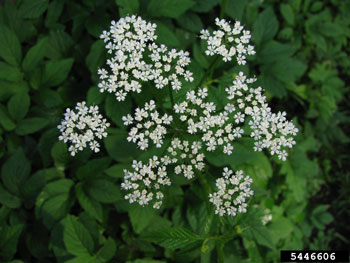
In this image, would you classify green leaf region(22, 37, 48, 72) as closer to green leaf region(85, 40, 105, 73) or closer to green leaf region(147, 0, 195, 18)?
green leaf region(85, 40, 105, 73)

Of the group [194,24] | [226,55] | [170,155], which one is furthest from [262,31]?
[170,155]

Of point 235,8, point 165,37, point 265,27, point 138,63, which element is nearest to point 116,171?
point 138,63

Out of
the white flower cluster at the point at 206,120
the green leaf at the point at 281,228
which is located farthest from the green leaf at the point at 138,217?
the green leaf at the point at 281,228

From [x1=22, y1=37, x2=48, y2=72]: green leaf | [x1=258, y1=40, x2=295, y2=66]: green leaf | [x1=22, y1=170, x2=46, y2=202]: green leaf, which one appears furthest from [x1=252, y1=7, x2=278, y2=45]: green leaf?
[x1=22, y1=170, x2=46, y2=202]: green leaf

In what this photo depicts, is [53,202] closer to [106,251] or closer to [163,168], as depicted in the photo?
[106,251]

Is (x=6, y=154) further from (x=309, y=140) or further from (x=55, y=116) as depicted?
(x=309, y=140)

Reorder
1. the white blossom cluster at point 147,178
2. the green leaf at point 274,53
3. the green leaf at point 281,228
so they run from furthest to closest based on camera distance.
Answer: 1. the green leaf at point 281,228
2. the green leaf at point 274,53
3. the white blossom cluster at point 147,178

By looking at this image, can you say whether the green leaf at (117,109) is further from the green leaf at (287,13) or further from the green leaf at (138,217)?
the green leaf at (287,13)
